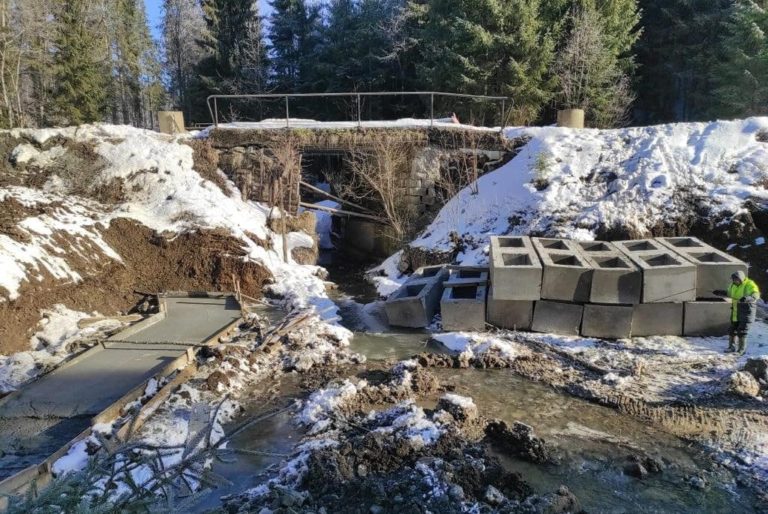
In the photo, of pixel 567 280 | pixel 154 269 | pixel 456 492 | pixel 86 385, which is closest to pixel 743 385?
pixel 567 280

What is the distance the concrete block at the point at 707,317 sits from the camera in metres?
9.10

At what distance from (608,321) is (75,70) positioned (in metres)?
27.5

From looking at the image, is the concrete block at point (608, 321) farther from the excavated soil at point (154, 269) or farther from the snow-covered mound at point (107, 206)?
the excavated soil at point (154, 269)

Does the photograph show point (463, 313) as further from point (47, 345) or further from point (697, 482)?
point (47, 345)

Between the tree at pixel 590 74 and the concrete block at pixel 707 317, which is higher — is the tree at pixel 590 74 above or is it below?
above

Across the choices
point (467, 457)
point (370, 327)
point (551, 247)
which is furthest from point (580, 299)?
point (467, 457)

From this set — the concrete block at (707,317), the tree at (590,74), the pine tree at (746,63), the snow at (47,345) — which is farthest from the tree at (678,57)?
the snow at (47,345)

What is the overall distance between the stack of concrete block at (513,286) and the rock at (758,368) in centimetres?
328

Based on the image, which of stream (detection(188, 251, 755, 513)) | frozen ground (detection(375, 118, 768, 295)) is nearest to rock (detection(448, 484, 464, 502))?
stream (detection(188, 251, 755, 513))

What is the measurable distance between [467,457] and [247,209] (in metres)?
11.2

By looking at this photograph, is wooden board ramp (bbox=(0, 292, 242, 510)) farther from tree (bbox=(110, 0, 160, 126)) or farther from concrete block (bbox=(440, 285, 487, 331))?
tree (bbox=(110, 0, 160, 126))

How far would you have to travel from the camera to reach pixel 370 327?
420 inches

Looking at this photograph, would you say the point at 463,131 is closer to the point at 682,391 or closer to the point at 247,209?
the point at 247,209

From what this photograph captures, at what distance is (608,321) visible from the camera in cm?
936
